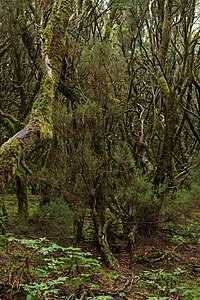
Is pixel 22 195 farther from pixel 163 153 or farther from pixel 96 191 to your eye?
pixel 163 153

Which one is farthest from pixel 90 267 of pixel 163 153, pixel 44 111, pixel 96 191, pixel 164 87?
pixel 164 87

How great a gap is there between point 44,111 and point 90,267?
2.41m

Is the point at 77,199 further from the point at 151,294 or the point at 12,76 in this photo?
the point at 12,76

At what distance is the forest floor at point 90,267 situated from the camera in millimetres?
4223

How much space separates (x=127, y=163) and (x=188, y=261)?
2.12 metres

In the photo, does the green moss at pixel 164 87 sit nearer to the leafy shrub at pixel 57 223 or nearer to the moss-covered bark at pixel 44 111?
the moss-covered bark at pixel 44 111

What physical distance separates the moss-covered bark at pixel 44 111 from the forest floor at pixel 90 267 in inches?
38.1

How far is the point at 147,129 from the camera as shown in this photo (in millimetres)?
10875

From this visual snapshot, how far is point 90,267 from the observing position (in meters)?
5.66

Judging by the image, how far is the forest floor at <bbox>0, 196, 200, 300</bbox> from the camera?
4.22 metres

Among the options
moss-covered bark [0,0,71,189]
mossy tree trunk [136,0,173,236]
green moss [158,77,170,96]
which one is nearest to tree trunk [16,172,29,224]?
mossy tree trunk [136,0,173,236]

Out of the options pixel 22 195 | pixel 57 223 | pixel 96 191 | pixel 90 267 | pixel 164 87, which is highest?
pixel 164 87

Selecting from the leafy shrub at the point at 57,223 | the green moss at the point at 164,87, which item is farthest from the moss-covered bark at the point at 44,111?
the green moss at the point at 164,87

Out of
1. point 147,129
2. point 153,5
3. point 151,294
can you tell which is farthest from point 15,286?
point 153,5
